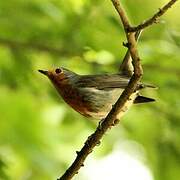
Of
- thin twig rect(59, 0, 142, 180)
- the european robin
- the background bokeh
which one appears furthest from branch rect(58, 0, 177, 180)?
the background bokeh

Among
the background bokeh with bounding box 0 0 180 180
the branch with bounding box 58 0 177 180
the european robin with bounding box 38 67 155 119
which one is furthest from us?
the background bokeh with bounding box 0 0 180 180

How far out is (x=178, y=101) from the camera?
6.05 m

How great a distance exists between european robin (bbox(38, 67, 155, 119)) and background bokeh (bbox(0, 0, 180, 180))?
2.13ft

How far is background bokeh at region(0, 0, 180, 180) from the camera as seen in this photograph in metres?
5.77

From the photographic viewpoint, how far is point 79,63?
6559 millimetres

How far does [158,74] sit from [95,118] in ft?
5.69

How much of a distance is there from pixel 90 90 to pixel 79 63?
1690 millimetres

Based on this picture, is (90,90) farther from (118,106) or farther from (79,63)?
(79,63)

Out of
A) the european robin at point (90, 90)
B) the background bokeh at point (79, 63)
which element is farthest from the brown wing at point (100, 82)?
the background bokeh at point (79, 63)

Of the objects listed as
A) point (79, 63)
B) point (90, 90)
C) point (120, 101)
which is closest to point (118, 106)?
point (120, 101)

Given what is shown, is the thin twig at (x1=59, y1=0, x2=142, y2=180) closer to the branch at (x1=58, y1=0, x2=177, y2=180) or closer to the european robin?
the branch at (x1=58, y1=0, x2=177, y2=180)

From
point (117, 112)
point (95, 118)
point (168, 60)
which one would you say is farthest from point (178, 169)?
point (117, 112)

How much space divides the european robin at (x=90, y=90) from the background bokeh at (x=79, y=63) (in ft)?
2.13

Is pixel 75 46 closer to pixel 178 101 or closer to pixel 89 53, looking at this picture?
pixel 89 53
